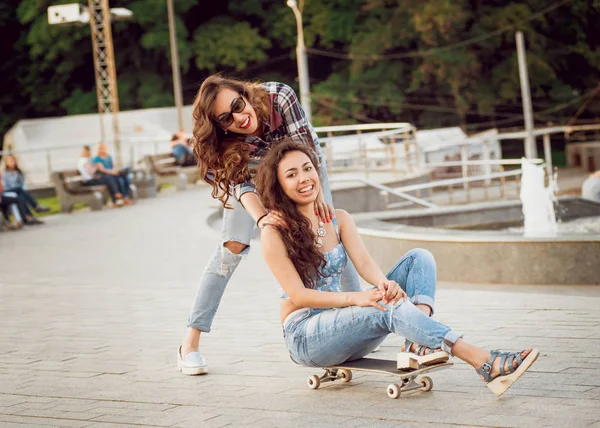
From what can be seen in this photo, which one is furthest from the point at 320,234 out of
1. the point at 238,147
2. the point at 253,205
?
the point at 238,147

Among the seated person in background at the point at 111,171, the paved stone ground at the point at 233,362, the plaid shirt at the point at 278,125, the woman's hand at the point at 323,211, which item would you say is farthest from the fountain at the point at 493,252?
the seated person in background at the point at 111,171

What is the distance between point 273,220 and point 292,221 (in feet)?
0.30

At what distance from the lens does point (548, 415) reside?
4547 millimetres

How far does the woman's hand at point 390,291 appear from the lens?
486cm

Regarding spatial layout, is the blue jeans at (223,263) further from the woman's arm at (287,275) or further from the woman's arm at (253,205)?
the woman's arm at (287,275)

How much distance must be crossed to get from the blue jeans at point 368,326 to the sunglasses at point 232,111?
3.20 feet

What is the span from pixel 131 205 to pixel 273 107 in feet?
56.8

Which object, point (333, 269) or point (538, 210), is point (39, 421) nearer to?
point (333, 269)

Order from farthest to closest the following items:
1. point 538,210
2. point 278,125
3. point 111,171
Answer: point 111,171 → point 538,210 → point 278,125

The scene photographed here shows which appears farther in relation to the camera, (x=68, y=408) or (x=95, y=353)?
(x=95, y=353)

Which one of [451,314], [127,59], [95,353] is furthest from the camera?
[127,59]

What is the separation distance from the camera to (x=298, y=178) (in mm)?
5219

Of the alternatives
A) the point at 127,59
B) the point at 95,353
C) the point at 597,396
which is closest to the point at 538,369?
the point at 597,396

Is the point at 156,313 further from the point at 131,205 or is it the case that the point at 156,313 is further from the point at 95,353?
the point at 131,205
